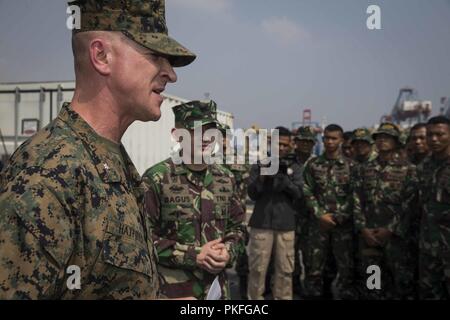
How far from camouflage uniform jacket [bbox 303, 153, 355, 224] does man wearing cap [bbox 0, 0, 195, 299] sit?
149 inches

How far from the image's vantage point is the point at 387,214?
4.18m

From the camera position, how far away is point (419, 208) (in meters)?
3.96

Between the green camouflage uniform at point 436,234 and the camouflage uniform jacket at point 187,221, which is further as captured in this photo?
the green camouflage uniform at point 436,234

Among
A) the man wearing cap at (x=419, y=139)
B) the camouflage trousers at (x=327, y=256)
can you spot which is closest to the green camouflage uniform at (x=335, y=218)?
the camouflage trousers at (x=327, y=256)

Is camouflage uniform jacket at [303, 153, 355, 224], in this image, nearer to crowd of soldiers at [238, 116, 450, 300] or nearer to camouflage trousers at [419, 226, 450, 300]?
crowd of soldiers at [238, 116, 450, 300]

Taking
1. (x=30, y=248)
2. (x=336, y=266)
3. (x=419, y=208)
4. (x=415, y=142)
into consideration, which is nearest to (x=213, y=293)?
(x=30, y=248)

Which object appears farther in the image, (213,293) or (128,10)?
(213,293)

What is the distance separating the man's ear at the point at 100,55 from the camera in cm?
108

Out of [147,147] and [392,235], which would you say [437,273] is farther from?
[147,147]

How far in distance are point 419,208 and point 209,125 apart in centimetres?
280

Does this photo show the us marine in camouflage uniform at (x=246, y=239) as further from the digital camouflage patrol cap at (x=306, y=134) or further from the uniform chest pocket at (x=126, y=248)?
the uniform chest pocket at (x=126, y=248)

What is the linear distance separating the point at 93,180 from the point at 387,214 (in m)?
3.99

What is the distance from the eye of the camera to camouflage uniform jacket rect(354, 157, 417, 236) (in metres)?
4.03

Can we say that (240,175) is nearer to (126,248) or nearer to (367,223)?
(367,223)
